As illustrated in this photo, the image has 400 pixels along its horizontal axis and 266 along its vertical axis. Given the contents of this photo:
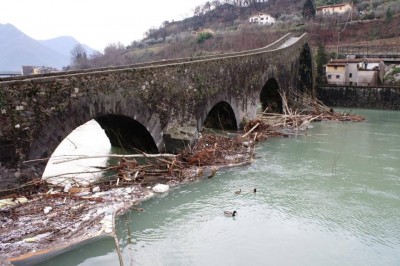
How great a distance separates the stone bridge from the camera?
338 inches

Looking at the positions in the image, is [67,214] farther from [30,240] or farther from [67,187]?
[67,187]

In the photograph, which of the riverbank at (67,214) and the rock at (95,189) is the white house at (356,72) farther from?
the rock at (95,189)

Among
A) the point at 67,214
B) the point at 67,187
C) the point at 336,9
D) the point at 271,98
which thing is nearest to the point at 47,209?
the point at 67,214

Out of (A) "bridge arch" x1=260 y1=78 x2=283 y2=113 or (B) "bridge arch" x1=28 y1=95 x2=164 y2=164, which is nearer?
(B) "bridge arch" x1=28 y1=95 x2=164 y2=164

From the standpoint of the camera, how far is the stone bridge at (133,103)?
8586mm

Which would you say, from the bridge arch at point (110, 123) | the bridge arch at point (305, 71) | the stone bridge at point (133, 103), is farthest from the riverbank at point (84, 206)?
the bridge arch at point (305, 71)

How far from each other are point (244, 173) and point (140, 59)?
63934mm

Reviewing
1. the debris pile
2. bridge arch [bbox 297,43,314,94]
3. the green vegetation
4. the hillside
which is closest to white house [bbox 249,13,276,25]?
the hillside

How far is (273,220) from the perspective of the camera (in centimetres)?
912

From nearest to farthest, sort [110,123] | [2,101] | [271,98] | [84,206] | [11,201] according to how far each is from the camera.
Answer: [2,101], [11,201], [84,206], [110,123], [271,98]

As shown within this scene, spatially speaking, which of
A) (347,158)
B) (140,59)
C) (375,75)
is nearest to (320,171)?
(347,158)

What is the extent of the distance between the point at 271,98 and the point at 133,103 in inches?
607

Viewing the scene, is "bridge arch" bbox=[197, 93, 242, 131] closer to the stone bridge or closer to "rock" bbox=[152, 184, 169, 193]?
the stone bridge

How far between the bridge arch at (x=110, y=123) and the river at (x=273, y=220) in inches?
98.1
